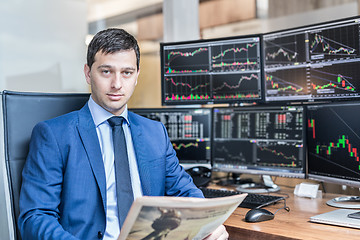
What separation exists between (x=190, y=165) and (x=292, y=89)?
0.69m

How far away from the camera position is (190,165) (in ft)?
7.28

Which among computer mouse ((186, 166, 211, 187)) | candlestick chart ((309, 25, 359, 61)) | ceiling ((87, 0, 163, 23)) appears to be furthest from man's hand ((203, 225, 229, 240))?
ceiling ((87, 0, 163, 23))

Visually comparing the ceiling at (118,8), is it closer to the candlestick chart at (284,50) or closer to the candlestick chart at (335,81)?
the candlestick chart at (284,50)

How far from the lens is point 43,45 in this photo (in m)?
2.13

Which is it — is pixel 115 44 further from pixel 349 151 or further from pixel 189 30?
pixel 189 30

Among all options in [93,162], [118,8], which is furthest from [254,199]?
[118,8]

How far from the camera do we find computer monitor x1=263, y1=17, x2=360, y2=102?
175 centimetres

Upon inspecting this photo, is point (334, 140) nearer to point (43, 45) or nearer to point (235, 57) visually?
point (235, 57)

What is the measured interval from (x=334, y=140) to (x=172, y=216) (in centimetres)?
101

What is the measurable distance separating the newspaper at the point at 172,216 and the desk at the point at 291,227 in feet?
1.11

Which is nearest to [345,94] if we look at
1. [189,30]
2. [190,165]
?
[190,165]

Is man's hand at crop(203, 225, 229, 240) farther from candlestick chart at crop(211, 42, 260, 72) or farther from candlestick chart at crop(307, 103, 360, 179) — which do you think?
candlestick chart at crop(211, 42, 260, 72)

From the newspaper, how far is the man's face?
0.53 metres

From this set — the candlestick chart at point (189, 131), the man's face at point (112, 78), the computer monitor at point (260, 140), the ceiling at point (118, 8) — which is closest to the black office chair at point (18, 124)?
the man's face at point (112, 78)
